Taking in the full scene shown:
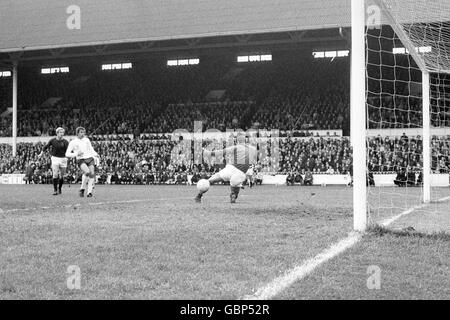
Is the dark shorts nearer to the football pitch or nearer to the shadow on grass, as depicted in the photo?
the football pitch

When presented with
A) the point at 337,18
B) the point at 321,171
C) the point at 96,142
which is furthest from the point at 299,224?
the point at 96,142

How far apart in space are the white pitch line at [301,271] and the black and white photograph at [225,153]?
29mm

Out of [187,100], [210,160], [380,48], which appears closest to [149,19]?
[187,100]

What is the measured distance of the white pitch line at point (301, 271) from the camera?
411 centimetres

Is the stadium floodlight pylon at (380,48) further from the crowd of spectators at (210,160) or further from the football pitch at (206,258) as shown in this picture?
the crowd of spectators at (210,160)

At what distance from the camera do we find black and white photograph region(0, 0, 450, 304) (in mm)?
4754

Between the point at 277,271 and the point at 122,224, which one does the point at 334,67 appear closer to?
the point at 122,224

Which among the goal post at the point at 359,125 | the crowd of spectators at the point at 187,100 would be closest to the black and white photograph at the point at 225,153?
the goal post at the point at 359,125

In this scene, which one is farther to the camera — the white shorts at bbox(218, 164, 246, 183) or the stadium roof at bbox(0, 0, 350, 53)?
the stadium roof at bbox(0, 0, 350, 53)

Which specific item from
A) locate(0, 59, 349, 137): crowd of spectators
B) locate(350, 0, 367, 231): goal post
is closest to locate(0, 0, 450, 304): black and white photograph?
locate(350, 0, 367, 231): goal post

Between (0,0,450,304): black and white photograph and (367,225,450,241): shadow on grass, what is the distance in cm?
4

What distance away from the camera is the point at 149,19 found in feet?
111

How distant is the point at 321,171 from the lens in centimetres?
2870

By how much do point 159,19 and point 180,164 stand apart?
8647 millimetres
